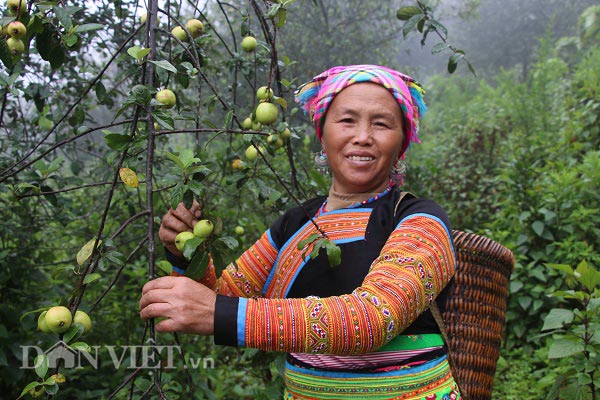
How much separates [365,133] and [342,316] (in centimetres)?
56

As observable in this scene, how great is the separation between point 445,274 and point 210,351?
2190mm

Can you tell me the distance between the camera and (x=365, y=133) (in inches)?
54.0

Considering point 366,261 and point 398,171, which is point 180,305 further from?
point 398,171

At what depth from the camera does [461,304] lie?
1.57 meters

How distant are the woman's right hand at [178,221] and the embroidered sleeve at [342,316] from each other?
0.93 ft

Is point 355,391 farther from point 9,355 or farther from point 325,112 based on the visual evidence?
point 9,355

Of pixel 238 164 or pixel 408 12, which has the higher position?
pixel 408 12

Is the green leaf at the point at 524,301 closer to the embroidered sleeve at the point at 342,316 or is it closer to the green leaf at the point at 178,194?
the embroidered sleeve at the point at 342,316

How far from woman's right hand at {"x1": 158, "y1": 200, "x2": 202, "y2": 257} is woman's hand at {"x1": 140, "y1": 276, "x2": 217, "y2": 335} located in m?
0.25

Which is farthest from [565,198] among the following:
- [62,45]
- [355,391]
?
[62,45]

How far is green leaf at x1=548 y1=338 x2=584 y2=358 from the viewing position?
6.07ft

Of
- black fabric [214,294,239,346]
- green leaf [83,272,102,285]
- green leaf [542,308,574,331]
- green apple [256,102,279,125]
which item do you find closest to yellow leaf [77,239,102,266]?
green leaf [83,272,102,285]

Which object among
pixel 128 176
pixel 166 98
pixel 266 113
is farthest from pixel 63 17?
pixel 266 113

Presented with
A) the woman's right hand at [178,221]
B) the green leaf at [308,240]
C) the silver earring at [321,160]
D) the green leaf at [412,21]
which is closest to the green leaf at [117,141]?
the woman's right hand at [178,221]
